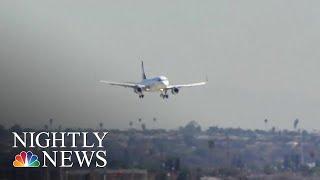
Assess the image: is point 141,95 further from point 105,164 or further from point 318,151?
point 318,151

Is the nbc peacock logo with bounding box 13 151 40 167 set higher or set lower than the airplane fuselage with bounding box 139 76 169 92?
lower

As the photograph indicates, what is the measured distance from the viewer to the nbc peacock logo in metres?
126

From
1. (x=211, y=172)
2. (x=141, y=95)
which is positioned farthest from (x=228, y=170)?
(x=141, y=95)

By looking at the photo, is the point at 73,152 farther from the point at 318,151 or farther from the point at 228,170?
the point at 318,151

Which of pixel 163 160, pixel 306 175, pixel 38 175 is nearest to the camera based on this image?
pixel 38 175

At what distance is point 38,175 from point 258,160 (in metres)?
34.5

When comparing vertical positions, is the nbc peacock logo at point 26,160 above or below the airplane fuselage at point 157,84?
below

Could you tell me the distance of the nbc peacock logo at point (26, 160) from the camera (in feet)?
415

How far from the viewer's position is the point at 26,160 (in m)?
128

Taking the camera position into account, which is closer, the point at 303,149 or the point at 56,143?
the point at 56,143

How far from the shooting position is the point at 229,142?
536ft

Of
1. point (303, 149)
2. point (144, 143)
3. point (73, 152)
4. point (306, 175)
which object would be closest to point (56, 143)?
point (73, 152)

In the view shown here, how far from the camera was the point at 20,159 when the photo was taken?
128 meters

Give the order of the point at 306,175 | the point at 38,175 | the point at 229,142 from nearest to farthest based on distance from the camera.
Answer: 1. the point at 38,175
2. the point at 306,175
3. the point at 229,142
